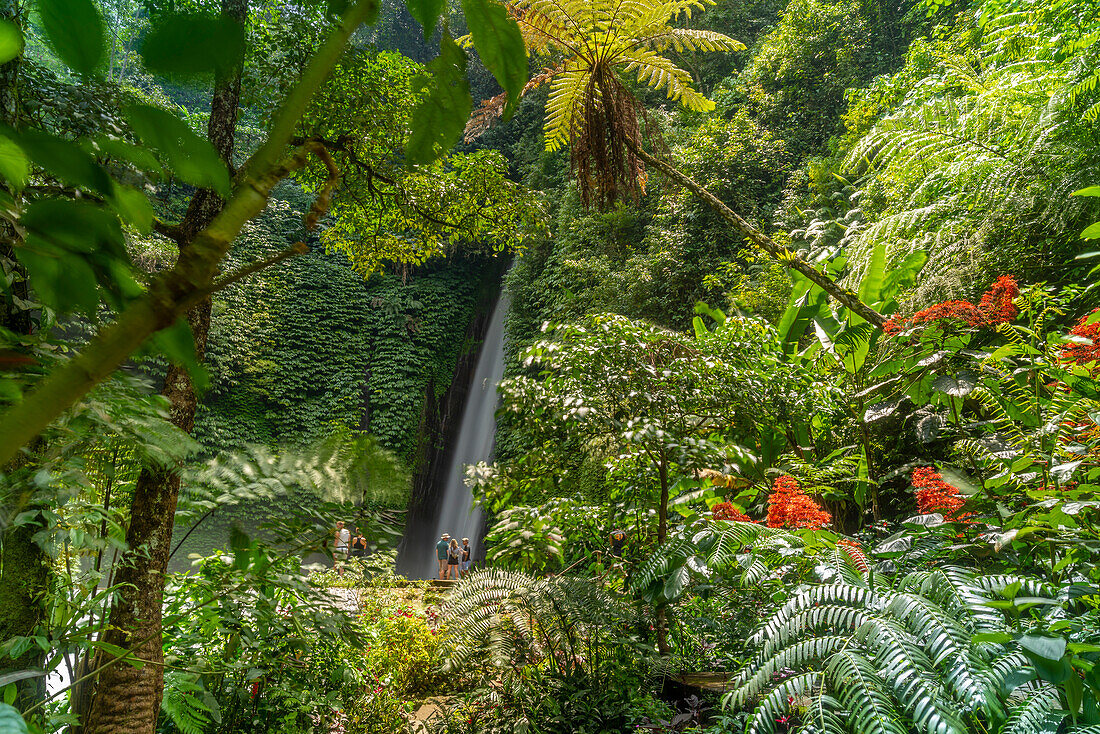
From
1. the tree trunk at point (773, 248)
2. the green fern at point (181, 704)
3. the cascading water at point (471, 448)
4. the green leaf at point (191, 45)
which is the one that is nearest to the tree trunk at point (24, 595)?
the green fern at point (181, 704)

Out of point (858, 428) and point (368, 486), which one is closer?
point (368, 486)

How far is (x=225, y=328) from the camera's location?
33.5 feet

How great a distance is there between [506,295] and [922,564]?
1099 centimetres

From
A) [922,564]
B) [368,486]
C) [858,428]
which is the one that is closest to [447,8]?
[368,486]

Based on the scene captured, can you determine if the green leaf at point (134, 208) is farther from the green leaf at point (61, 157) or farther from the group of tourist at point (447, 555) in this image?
the group of tourist at point (447, 555)

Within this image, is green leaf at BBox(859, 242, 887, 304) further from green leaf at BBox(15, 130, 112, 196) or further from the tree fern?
green leaf at BBox(15, 130, 112, 196)

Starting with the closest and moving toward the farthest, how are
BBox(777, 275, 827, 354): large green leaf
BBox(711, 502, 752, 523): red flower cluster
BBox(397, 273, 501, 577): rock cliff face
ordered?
BBox(711, 502, 752, 523): red flower cluster < BBox(777, 275, 827, 354): large green leaf < BBox(397, 273, 501, 577): rock cliff face

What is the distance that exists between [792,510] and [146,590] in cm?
242

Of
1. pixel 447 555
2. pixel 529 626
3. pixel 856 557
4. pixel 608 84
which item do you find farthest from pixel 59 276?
pixel 447 555

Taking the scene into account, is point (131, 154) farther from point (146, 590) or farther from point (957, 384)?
point (957, 384)

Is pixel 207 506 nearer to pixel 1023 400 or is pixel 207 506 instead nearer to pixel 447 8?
pixel 447 8

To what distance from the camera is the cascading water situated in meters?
10.8

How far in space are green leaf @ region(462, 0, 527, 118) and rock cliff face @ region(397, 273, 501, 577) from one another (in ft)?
35.1

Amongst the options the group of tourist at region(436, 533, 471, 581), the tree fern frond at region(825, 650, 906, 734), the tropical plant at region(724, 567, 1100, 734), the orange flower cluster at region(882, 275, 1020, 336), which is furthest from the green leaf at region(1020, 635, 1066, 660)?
the group of tourist at region(436, 533, 471, 581)
